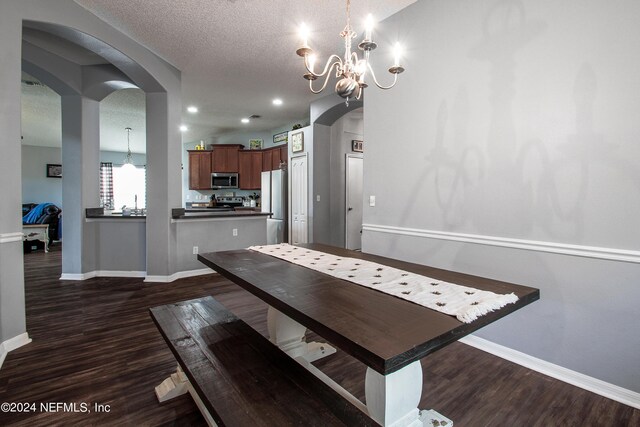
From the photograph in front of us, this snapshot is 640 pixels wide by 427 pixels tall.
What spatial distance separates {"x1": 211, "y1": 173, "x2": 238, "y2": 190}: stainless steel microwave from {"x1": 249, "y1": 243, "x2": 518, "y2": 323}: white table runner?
5.89 m

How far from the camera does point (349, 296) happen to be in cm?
133

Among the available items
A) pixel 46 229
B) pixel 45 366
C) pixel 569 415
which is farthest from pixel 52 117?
pixel 569 415

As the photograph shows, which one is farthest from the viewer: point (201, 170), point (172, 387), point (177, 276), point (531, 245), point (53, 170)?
point (53, 170)

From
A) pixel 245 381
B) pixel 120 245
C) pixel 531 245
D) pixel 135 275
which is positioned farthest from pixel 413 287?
pixel 120 245

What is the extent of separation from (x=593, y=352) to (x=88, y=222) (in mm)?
5418

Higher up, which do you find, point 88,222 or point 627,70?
point 627,70

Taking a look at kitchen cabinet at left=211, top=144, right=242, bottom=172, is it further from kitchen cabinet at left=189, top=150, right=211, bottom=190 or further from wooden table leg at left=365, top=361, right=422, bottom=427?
wooden table leg at left=365, top=361, right=422, bottom=427

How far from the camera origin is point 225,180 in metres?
7.64

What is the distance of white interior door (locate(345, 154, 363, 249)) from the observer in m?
5.88

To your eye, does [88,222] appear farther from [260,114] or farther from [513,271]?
[513,271]

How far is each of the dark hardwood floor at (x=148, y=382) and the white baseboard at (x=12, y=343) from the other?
39mm

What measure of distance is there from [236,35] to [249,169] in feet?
14.9

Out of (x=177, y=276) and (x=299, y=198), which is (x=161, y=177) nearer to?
(x=177, y=276)

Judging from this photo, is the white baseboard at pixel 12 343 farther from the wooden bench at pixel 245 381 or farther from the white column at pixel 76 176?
the white column at pixel 76 176
